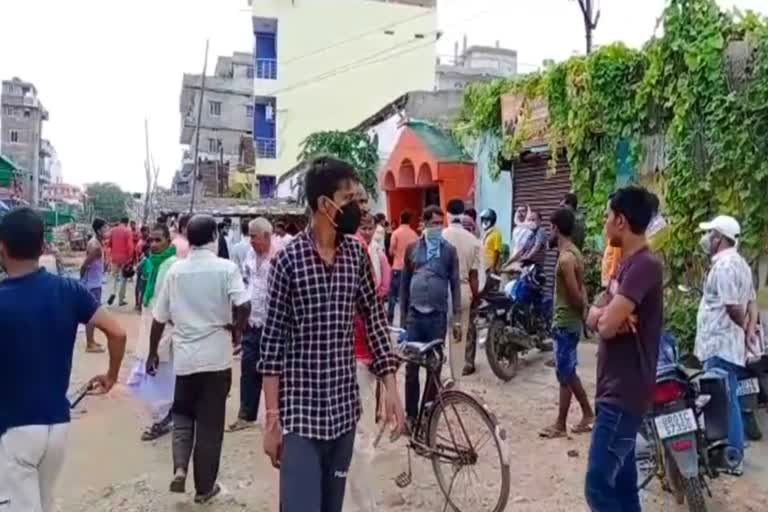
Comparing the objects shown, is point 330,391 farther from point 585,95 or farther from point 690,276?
point 585,95

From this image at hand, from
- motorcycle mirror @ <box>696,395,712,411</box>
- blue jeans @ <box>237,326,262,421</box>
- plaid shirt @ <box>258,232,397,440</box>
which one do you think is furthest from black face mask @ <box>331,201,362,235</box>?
blue jeans @ <box>237,326,262,421</box>

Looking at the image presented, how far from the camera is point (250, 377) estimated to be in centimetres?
669

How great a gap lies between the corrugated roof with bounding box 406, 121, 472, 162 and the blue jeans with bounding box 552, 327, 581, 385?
8049mm

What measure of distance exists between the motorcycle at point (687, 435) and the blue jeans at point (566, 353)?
131cm

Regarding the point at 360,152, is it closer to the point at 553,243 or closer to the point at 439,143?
the point at 439,143

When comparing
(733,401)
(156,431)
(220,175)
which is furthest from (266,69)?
(733,401)

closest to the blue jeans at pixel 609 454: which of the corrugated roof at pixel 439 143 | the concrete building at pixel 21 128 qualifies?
the corrugated roof at pixel 439 143

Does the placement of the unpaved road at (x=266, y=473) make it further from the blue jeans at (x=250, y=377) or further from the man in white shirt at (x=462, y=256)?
the man in white shirt at (x=462, y=256)

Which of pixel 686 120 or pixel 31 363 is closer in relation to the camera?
pixel 31 363

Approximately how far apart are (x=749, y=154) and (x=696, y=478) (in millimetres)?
3862

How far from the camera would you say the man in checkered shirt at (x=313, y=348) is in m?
3.04

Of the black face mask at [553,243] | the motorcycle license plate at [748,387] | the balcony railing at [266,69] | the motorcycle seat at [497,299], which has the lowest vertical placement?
the motorcycle license plate at [748,387]

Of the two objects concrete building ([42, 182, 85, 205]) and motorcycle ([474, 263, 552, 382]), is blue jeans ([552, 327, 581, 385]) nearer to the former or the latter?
motorcycle ([474, 263, 552, 382])

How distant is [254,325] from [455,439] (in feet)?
7.94
